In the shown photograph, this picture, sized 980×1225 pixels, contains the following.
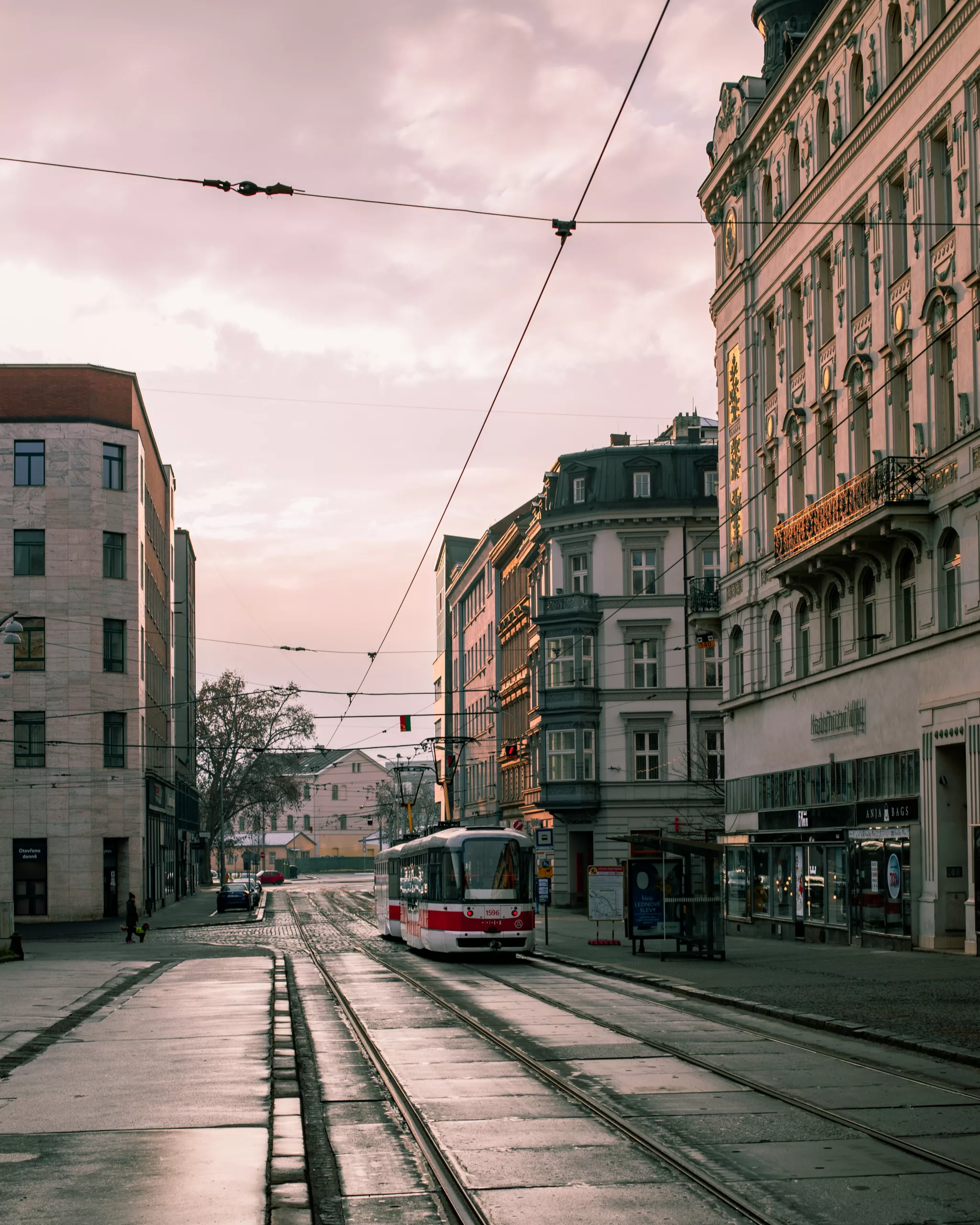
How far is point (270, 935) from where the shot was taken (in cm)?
5012

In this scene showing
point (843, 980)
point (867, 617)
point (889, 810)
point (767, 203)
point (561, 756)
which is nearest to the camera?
point (843, 980)

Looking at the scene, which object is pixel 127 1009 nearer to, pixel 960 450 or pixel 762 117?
pixel 960 450

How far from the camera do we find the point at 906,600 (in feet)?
104

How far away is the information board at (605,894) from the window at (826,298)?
12.9 metres

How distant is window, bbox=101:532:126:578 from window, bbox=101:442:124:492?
1877 millimetres

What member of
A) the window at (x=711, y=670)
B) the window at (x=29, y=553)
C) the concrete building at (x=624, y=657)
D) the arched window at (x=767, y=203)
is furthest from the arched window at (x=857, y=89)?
the window at (x=29, y=553)

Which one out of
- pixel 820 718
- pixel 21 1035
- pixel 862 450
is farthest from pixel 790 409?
pixel 21 1035

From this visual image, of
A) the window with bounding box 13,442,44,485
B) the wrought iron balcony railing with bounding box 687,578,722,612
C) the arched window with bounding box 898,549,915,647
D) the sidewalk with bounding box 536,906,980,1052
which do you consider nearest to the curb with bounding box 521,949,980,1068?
the sidewalk with bounding box 536,906,980,1052

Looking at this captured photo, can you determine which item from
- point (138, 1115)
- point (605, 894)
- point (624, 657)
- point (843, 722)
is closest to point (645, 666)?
point (624, 657)

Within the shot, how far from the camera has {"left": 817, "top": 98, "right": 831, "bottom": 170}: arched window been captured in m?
36.4

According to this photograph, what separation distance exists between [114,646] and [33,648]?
10.1 feet

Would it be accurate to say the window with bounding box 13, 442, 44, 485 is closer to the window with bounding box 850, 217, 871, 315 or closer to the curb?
the window with bounding box 850, 217, 871, 315

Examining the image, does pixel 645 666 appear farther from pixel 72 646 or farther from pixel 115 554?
pixel 72 646

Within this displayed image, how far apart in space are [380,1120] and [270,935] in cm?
3945
